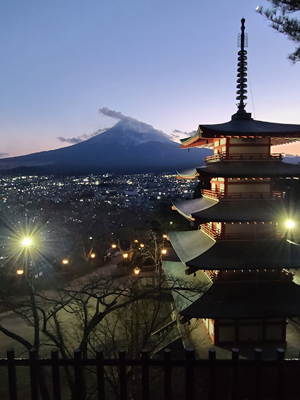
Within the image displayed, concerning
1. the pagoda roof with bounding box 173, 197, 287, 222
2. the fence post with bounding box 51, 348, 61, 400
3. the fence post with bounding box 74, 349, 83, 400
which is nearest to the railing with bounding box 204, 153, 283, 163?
the pagoda roof with bounding box 173, 197, 287, 222

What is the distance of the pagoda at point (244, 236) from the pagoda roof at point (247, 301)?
0.03 meters

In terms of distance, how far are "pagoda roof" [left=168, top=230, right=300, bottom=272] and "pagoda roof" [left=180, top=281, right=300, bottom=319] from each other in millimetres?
1077

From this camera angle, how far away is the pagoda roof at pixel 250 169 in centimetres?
854

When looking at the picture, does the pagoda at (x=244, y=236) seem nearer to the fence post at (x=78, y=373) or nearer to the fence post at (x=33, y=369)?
the fence post at (x=78, y=373)

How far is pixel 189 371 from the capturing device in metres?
3.51

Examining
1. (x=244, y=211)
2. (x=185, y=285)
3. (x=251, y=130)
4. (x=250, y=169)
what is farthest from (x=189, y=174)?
(x=185, y=285)

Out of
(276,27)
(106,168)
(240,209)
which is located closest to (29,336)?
(240,209)

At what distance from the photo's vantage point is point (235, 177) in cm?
862

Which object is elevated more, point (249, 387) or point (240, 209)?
point (240, 209)

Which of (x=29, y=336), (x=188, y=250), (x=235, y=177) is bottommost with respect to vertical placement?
(x=29, y=336)

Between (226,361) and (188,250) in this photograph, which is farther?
(188,250)

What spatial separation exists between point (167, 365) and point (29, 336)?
1187 cm

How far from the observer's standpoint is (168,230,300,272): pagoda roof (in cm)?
829

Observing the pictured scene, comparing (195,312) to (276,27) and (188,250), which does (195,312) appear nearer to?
(188,250)
